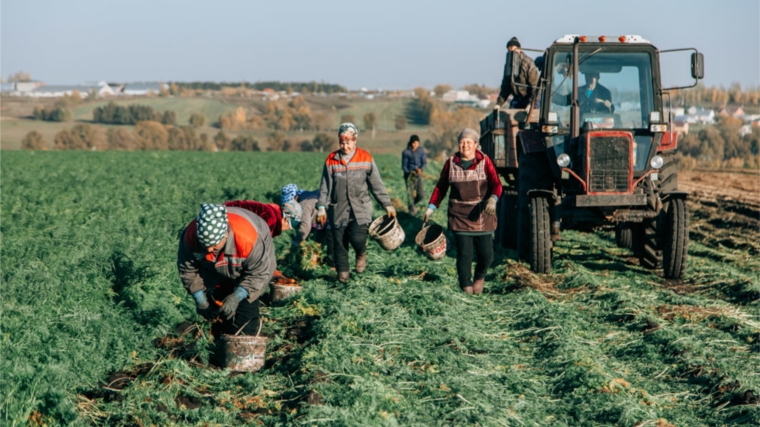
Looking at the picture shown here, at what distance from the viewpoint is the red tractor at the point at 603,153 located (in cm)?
872

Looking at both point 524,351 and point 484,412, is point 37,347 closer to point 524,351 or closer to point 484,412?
point 484,412

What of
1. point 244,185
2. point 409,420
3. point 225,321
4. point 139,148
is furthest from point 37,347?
point 139,148

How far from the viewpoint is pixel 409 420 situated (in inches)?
179

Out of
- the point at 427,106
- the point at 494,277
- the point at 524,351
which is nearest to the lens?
the point at 524,351

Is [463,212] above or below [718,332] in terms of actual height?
above

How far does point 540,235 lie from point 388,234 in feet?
5.93

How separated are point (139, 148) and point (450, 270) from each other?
57.1 metres

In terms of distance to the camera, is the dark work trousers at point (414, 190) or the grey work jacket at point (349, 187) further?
the dark work trousers at point (414, 190)

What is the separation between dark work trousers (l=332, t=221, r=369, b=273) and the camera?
822cm

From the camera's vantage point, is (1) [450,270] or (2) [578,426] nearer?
(2) [578,426]

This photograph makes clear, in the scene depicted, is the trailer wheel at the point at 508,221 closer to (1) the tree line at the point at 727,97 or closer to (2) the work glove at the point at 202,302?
(2) the work glove at the point at 202,302

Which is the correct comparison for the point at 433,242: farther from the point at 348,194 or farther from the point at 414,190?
the point at 414,190

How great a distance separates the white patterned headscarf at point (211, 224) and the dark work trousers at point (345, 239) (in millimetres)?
3128

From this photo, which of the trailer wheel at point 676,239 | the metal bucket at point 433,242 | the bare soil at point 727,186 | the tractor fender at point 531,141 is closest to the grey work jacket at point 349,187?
the metal bucket at point 433,242
